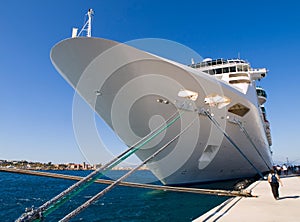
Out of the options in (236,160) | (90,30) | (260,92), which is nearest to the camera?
(90,30)

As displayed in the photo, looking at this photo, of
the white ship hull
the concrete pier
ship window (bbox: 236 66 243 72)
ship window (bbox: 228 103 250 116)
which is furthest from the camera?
ship window (bbox: 236 66 243 72)

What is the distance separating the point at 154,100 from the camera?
8.80 metres

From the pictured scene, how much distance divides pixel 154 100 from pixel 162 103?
0.32m

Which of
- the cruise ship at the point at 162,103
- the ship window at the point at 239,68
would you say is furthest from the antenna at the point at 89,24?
the ship window at the point at 239,68

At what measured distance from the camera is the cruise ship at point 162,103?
7.70m

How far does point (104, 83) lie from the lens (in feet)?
27.8

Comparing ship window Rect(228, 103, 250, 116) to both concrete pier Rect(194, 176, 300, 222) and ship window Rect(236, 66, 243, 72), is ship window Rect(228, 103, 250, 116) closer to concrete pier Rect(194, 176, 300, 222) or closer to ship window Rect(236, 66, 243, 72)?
ship window Rect(236, 66, 243, 72)

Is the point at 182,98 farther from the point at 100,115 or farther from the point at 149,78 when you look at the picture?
the point at 100,115

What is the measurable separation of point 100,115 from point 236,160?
7588 millimetres

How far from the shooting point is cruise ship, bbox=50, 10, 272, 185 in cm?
770

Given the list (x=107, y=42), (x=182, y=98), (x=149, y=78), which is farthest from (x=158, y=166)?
(x=107, y=42)

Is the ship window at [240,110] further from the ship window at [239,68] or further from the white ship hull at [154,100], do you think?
the ship window at [239,68]

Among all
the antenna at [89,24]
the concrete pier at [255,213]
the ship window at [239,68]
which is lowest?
the concrete pier at [255,213]

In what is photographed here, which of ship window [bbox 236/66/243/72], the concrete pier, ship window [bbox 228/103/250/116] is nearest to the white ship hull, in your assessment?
ship window [bbox 228/103/250/116]
